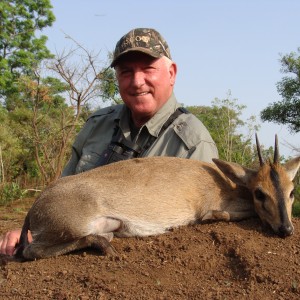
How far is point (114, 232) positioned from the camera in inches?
199

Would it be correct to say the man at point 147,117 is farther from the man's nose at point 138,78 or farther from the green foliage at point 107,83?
the green foliage at point 107,83

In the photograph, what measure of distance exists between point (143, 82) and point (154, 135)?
697 millimetres

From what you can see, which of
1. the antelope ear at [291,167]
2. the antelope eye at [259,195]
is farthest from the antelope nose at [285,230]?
the antelope ear at [291,167]

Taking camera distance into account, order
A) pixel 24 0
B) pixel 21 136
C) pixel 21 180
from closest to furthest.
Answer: pixel 21 180, pixel 21 136, pixel 24 0

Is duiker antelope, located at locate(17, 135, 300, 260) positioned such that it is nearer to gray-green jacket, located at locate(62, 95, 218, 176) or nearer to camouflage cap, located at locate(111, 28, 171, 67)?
gray-green jacket, located at locate(62, 95, 218, 176)

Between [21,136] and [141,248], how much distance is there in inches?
676

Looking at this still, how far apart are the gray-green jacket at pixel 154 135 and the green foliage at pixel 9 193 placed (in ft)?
30.7

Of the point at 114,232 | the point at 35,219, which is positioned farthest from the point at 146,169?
the point at 35,219

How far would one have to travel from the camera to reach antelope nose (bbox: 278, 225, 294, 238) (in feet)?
15.4

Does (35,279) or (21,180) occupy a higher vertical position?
(35,279)

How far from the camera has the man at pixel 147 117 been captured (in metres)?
6.13

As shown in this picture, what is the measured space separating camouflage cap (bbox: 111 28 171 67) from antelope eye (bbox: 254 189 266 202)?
219cm

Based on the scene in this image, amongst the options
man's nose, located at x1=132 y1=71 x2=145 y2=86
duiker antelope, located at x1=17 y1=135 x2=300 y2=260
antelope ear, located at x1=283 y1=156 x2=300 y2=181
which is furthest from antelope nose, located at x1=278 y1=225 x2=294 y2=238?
man's nose, located at x1=132 y1=71 x2=145 y2=86

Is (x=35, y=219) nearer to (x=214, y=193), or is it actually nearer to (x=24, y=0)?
(x=214, y=193)
